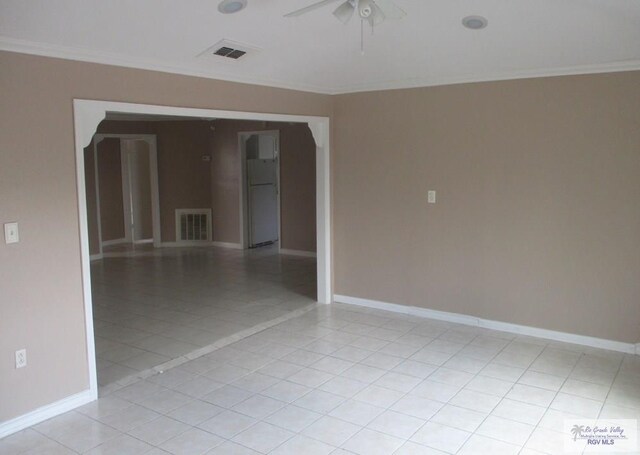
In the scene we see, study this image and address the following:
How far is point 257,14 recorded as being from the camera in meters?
3.39

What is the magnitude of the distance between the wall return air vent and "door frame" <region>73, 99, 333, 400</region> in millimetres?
458

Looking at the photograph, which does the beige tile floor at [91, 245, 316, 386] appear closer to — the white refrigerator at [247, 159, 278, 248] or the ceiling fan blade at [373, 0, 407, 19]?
the white refrigerator at [247, 159, 278, 248]

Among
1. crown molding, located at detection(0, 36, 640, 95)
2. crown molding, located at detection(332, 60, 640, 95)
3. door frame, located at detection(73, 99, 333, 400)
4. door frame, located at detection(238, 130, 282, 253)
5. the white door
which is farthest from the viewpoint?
Result: the white door

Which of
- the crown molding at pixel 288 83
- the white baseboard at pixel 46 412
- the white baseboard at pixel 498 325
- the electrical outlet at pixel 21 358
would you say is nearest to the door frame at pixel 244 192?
the white baseboard at pixel 498 325

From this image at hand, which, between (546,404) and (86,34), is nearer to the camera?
(86,34)

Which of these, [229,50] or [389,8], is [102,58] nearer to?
[229,50]

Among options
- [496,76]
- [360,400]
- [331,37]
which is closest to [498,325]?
[360,400]

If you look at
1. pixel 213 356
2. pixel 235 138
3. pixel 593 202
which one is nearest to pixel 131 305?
pixel 213 356

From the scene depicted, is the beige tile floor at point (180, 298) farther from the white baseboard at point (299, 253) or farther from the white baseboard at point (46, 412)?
the white baseboard at point (46, 412)

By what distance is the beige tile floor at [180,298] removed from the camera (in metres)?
4.52

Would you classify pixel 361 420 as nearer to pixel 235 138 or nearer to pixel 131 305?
pixel 131 305

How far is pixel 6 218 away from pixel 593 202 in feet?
13.6

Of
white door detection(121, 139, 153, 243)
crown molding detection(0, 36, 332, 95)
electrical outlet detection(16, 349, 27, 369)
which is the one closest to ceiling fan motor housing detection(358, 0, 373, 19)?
crown molding detection(0, 36, 332, 95)

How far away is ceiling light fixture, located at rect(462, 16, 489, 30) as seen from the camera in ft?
11.7
